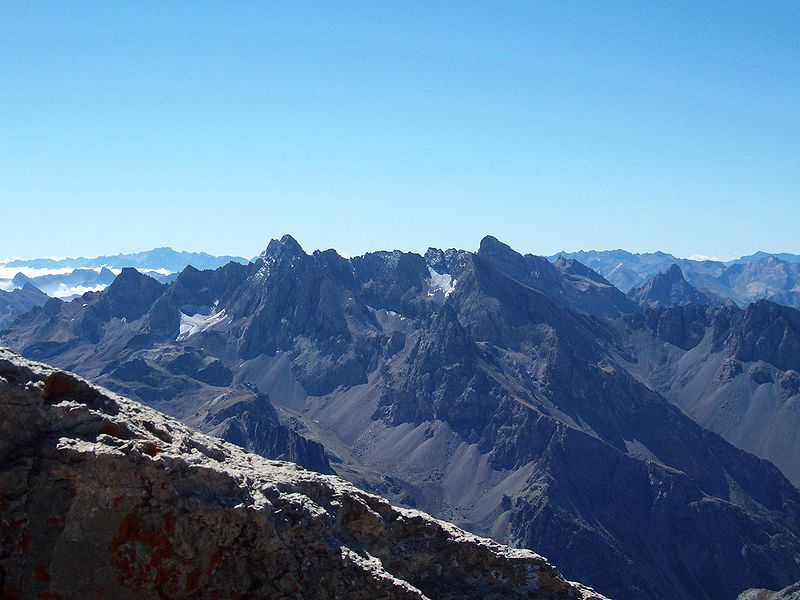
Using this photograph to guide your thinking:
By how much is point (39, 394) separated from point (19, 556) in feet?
16.1

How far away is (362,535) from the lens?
29.0 meters

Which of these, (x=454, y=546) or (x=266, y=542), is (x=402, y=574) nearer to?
(x=454, y=546)

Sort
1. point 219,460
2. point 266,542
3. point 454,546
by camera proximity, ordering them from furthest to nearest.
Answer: point 454,546 → point 219,460 → point 266,542

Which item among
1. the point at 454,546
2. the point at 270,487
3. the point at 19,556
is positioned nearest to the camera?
the point at 19,556

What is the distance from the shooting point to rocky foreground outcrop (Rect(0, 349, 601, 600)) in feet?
74.9

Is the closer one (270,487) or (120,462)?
(120,462)

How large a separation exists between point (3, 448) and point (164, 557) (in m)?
5.78

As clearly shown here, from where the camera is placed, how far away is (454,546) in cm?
3078

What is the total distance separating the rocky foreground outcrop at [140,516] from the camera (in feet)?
74.9

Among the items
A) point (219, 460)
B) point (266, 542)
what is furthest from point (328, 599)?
point (219, 460)

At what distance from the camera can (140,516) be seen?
77.2 feet

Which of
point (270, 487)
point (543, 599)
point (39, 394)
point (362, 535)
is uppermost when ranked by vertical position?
point (39, 394)

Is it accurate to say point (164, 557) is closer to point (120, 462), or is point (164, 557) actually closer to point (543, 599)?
point (120, 462)

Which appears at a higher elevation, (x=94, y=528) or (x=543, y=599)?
(x=94, y=528)
